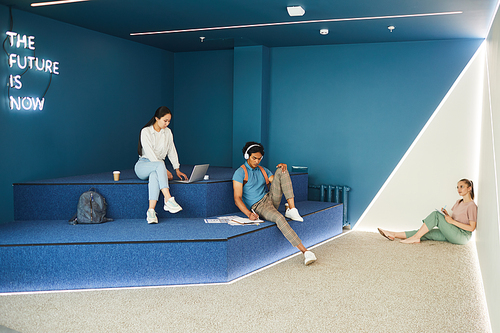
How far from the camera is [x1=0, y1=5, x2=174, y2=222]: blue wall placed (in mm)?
4504

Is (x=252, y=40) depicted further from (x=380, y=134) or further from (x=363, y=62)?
(x=380, y=134)

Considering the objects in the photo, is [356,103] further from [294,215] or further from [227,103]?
[294,215]

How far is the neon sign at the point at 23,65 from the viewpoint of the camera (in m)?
4.41

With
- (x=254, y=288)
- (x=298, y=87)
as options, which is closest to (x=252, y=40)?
(x=298, y=87)

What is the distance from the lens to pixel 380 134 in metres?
6.03

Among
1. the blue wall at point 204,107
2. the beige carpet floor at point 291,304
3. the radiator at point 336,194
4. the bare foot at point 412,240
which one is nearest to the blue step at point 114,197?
the beige carpet floor at point 291,304

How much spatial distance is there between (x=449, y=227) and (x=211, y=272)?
306 cm

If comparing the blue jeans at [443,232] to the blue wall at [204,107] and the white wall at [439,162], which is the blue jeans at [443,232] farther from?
the blue wall at [204,107]

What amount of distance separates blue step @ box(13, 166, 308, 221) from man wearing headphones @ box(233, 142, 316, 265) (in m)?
0.36

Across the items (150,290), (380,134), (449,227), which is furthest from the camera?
(380,134)

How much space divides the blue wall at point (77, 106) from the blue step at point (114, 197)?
228 millimetres

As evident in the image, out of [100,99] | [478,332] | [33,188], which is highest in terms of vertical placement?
[100,99]

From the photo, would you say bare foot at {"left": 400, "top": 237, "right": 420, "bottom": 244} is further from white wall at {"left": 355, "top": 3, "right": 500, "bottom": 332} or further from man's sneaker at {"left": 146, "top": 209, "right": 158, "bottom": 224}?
man's sneaker at {"left": 146, "top": 209, "right": 158, "bottom": 224}

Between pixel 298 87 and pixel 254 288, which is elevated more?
pixel 298 87
